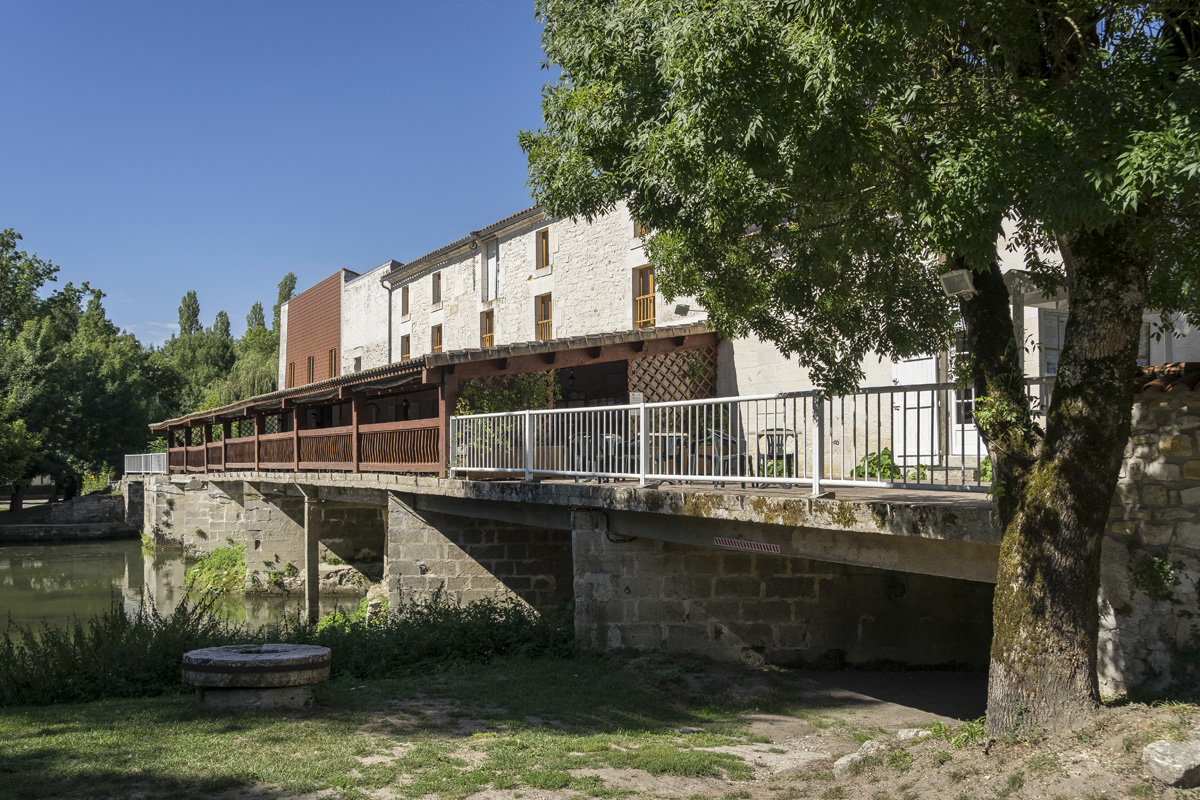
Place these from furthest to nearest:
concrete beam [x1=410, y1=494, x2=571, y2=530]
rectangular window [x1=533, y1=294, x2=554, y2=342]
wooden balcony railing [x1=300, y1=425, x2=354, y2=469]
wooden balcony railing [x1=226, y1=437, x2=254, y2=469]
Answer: wooden balcony railing [x1=226, y1=437, x2=254, y2=469] → rectangular window [x1=533, y1=294, x2=554, y2=342] → wooden balcony railing [x1=300, y1=425, x2=354, y2=469] → concrete beam [x1=410, y1=494, x2=571, y2=530]

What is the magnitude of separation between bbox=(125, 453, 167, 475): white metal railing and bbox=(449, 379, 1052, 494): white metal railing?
2662cm

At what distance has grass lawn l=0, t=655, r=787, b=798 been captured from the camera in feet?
19.0

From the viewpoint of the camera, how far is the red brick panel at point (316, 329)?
37.0 meters

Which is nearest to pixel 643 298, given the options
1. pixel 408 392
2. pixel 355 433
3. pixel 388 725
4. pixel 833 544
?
pixel 408 392

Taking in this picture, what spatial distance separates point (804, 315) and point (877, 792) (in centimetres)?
362

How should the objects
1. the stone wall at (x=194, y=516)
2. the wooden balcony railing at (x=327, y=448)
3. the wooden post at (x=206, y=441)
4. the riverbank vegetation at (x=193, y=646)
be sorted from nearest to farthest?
the riverbank vegetation at (x=193, y=646)
the wooden balcony railing at (x=327, y=448)
the wooden post at (x=206, y=441)
the stone wall at (x=194, y=516)

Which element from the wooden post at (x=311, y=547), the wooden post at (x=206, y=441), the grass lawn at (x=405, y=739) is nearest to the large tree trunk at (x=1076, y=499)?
the grass lawn at (x=405, y=739)

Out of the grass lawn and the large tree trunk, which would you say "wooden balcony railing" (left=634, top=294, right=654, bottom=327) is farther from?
the large tree trunk

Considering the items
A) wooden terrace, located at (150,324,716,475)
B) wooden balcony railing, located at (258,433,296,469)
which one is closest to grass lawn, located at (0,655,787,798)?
wooden terrace, located at (150,324,716,475)

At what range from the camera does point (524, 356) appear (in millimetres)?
15469

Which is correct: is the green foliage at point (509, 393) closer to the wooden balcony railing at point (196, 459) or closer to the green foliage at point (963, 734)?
the green foliage at point (963, 734)

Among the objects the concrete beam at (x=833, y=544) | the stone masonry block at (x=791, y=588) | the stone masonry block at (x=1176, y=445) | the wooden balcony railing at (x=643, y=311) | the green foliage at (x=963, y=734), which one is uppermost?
the wooden balcony railing at (x=643, y=311)

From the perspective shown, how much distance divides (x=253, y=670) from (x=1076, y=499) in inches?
229

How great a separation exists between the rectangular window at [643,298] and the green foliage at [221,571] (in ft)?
41.4
